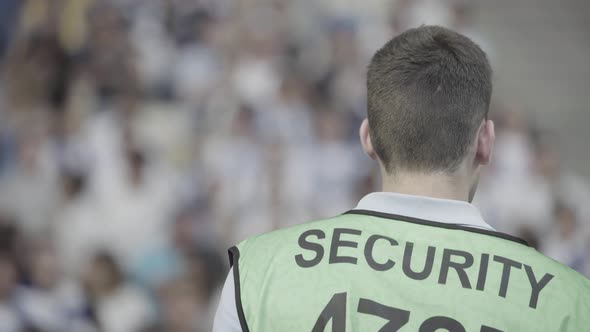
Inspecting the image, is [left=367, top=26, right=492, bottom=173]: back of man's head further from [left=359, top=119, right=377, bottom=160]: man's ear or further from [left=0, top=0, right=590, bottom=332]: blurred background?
[left=0, top=0, right=590, bottom=332]: blurred background

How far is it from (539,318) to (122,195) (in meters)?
4.72

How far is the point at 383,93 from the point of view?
1.43 m

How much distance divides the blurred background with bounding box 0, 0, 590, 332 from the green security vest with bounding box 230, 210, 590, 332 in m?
3.32

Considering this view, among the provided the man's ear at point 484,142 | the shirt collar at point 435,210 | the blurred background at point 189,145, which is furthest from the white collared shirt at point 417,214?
the blurred background at point 189,145

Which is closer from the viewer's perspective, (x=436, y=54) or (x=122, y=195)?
(x=436, y=54)

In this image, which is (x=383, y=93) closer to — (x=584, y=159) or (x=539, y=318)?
(x=539, y=318)

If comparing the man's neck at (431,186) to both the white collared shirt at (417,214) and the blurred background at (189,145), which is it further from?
the blurred background at (189,145)

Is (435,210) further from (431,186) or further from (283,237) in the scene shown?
(283,237)

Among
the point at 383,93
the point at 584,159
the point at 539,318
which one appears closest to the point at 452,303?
the point at 539,318

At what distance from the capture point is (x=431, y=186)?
139 cm

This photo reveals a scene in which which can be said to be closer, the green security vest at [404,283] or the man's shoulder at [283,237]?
the green security vest at [404,283]

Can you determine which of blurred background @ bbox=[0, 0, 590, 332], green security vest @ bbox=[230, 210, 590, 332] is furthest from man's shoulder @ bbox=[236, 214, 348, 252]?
blurred background @ bbox=[0, 0, 590, 332]

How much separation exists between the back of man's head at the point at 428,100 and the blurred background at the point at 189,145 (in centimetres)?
334

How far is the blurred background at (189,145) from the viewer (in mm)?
4871
